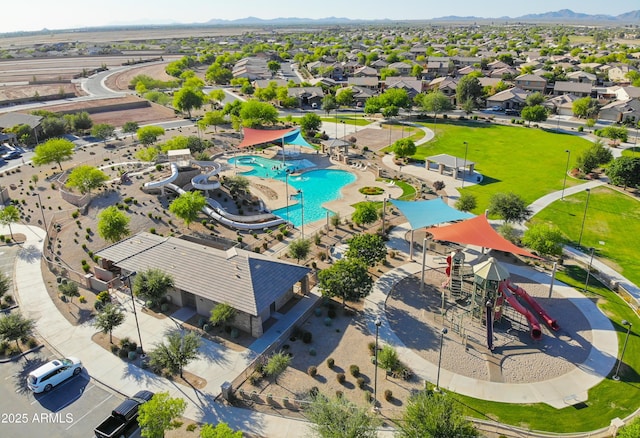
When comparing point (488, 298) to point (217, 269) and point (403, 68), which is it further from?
point (403, 68)

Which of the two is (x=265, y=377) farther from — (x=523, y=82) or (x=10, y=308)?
(x=523, y=82)

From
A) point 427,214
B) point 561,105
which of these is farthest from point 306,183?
point 561,105

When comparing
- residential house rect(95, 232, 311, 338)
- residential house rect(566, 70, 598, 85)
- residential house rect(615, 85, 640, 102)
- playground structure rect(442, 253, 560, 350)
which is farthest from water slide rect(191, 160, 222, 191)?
residential house rect(566, 70, 598, 85)

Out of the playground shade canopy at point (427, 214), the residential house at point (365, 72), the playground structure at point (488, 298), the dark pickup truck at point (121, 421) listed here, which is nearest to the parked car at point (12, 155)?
the playground shade canopy at point (427, 214)

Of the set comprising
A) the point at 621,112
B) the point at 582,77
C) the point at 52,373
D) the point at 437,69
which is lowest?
the point at 52,373

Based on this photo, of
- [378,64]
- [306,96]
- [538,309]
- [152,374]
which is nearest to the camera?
[152,374]

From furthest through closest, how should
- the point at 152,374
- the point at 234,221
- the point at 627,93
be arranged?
the point at 627,93
the point at 234,221
the point at 152,374
